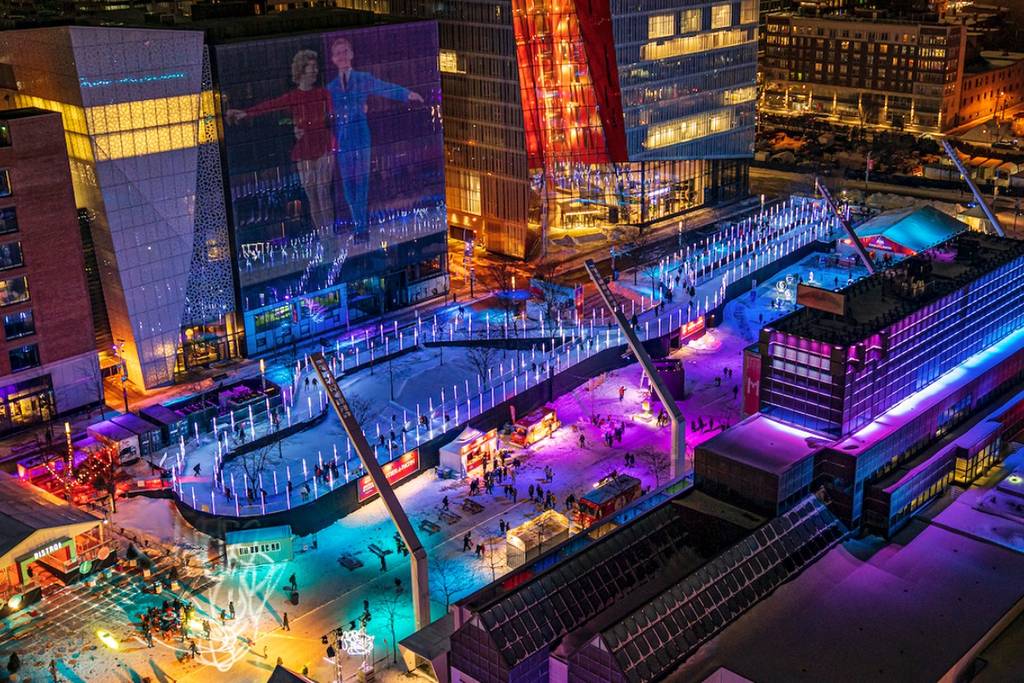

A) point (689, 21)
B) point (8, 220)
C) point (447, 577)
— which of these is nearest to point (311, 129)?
point (8, 220)

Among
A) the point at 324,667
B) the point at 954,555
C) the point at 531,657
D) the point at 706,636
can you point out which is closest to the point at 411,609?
the point at 324,667

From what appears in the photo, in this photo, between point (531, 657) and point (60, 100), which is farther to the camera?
point (60, 100)

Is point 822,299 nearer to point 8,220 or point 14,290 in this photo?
point 8,220

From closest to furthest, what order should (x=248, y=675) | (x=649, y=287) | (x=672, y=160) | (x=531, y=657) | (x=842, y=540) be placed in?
1. (x=531, y=657)
2. (x=248, y=675)
3. (x=842, y=540)
4. (x=649, y=287)
5. (x=672, y=160)

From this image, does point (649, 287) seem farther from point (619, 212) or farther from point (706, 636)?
point (706, 636)

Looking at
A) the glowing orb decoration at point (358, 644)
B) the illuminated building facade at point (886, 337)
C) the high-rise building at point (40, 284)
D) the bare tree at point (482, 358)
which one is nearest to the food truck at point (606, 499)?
the illuminated building facade at point (886, 337)

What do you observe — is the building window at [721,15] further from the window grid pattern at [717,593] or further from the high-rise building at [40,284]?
the window grid pattern at [717,593]
